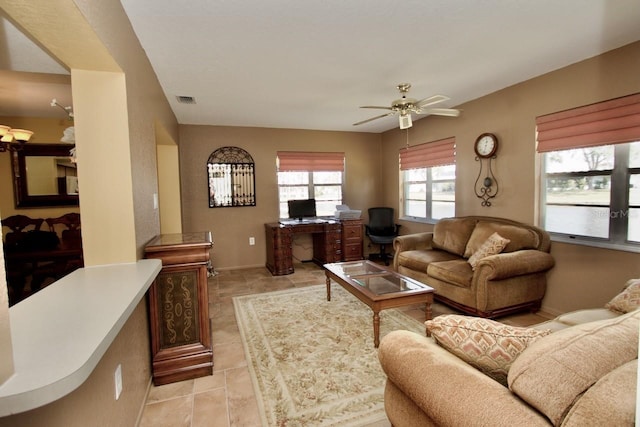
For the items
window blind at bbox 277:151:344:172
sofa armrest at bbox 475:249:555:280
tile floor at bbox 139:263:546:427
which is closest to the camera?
tile floor at bbox 139:263:546:427

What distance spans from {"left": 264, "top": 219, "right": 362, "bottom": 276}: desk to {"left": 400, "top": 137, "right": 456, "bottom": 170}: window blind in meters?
1.32

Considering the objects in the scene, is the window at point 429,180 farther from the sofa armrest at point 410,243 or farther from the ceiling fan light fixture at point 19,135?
the ceiling fan light fixture at point 19,135

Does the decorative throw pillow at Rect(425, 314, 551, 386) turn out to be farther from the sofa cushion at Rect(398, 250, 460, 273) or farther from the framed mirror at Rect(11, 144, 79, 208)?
the framed mirror at Rect(11, 144, 79, 208)

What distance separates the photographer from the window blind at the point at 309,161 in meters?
5.33

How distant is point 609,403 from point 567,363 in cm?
15

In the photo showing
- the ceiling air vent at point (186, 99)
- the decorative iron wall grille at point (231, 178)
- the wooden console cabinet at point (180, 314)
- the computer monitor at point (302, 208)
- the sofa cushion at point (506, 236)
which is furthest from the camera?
the computer monitor at point (302, 208)

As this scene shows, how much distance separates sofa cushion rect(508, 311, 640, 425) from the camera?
0.82 m

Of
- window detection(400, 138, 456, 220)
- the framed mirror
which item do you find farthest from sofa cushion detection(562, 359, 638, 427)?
the framed mirror

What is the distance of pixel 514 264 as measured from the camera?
287 centimetres

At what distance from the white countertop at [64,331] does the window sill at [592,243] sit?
356cm

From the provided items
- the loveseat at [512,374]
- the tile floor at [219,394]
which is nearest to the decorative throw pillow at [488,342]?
the loveseat at [512,374]

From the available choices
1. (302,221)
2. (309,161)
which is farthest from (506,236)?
(309,161)

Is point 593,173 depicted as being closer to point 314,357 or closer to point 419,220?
point 419,220

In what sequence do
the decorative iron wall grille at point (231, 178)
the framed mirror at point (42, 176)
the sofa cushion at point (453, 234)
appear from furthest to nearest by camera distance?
the decorative iron wall grille at point (231, 178)
the framed mirror at point (42, 176)
the sofa cushion at point (453, 234)
